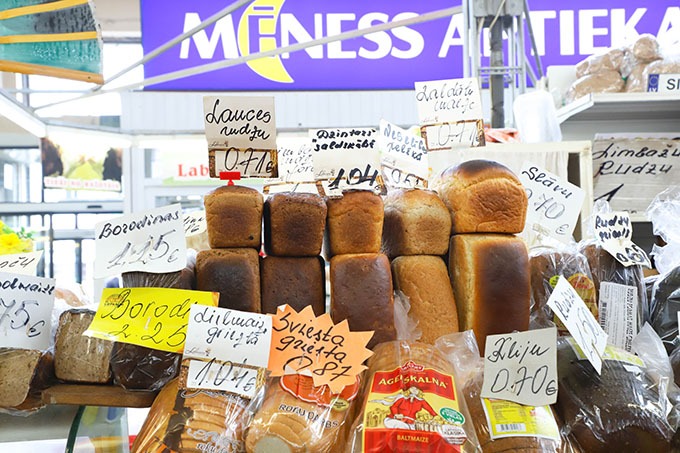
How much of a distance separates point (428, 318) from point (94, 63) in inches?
80.5

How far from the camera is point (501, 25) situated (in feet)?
9.79

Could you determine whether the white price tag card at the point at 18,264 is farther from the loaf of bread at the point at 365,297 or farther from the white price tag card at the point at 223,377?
the loaf of bread at the point at 365,297

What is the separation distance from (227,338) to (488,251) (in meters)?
0.57

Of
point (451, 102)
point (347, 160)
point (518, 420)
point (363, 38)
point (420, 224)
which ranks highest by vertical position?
point (363, 38)

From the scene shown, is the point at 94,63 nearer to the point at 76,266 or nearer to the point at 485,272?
the point at 485,272

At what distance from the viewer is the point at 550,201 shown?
154cm

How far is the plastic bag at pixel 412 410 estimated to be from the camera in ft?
3.13

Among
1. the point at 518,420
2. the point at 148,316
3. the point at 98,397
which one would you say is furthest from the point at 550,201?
the point at 98,397

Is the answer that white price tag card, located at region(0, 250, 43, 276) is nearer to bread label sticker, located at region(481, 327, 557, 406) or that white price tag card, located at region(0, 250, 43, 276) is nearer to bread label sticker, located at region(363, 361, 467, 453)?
bread label sticker, located at region(363, 361, 467, 453)

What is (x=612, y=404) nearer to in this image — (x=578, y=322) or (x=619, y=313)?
(x=578, y=322)

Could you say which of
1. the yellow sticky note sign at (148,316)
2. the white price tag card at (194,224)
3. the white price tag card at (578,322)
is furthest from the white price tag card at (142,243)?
the white price tag card at (578,322)

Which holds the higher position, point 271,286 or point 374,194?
point 374,194

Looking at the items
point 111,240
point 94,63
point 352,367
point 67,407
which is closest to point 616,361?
point 352,367

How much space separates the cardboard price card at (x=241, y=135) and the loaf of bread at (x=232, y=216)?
5cm
